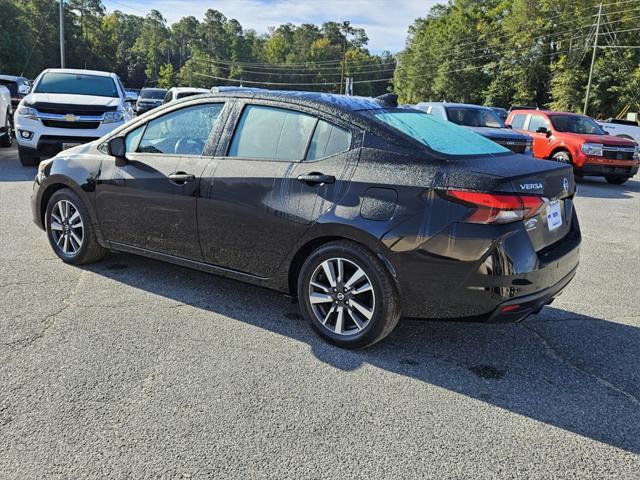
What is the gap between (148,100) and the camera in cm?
2709

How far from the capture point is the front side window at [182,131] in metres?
4.36

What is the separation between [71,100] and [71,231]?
6683mm

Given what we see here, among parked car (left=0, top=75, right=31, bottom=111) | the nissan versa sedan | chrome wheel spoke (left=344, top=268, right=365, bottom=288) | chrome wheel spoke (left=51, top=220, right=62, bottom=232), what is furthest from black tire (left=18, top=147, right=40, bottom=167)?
chrome wheel spoke (left=344, top=268, right=365, bottom=288)

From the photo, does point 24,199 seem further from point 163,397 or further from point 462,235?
point 462,235

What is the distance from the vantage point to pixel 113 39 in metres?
111

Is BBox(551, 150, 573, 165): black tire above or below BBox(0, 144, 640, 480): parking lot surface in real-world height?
above

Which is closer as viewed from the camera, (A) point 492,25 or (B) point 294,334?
(B) point 294,334

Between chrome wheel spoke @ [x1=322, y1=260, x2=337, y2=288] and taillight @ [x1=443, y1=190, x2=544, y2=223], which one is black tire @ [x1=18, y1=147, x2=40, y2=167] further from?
taillight @ [x1=443, y1=190, x2=544, y2=223]

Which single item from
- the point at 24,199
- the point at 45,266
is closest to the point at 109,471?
the point at 45,266

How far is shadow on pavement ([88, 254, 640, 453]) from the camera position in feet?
10.1

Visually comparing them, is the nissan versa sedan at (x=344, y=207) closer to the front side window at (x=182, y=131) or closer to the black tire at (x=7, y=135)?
the front side window at (x=182, y=131)

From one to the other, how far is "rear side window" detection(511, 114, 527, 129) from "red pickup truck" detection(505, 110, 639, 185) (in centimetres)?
22

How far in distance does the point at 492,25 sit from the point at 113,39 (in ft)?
246

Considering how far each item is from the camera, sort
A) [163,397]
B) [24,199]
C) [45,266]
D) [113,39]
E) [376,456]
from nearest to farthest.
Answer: [376,456] < [163,397] < [45,266] < [24,199] < [113,39]
